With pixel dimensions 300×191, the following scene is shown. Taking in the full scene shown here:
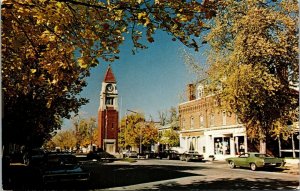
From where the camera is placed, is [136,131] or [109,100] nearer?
[109,100]

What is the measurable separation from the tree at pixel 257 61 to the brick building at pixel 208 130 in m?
10.5

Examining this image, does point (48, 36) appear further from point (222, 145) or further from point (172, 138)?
point (172, 138)

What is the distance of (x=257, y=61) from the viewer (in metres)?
22.6

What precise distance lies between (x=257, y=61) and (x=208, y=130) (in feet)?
73.2

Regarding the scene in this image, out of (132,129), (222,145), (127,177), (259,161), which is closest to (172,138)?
(132,129)

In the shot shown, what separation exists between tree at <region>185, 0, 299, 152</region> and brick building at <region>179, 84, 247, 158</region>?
10483 millimetres

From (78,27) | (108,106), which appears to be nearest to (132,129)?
(108,106)

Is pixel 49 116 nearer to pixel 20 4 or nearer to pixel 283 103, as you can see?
pixel 283 103

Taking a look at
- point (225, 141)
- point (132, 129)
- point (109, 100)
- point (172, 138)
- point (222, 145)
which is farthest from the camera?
point (172, 138)

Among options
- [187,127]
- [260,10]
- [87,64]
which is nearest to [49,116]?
[260,10]

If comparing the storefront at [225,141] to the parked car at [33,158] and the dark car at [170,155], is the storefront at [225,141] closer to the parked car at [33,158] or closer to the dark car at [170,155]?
the dark car at [170,155]


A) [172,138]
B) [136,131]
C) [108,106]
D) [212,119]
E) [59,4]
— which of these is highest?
[212,119]

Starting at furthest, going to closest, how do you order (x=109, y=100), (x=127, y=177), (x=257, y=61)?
1. (x=257, y=61)
2. (x=127, y=177)
3. (x=109, y=100)

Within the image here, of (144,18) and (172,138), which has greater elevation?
(144,18)
